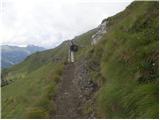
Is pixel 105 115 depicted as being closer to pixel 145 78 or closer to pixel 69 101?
pixel 145 78

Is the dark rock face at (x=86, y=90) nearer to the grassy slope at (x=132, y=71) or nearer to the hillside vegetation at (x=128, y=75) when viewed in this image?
the hillside vegetation at (x=128, y=75)

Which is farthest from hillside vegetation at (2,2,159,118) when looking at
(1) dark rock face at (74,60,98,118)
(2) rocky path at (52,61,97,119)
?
Result: (2) rocky path at (52,61,97,119)

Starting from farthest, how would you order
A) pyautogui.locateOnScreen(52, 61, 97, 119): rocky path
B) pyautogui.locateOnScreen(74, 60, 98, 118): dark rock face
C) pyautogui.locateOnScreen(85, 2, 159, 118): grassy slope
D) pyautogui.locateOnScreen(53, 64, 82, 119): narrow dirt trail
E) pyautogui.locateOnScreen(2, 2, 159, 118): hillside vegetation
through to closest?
pyautogui.locateOnScreen(74, 60, 98, 118): dark rock face → pyautogui.locateOnScreen(53, 64, 82, 119): narrow dirt trail → pyautogui.locateOnScreen(52, 61, 97, 119): rocky path → pyautogui.locateOnScreen(2, 2, 159, 118): hillside vegetation → pyautogui.locateOnScreen(85, 2, 159, 118): grassy slope

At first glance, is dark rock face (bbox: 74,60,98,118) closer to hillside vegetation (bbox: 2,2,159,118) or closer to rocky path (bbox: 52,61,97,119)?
rocky path (bbox: 52,61,97,119)

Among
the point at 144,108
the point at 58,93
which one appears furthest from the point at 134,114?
the point at 58,93

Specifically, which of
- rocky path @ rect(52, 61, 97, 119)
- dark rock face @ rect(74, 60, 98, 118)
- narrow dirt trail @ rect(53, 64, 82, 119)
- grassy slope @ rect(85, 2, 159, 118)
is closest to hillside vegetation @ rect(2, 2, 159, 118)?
grassy slope @ rect(85, 2, 159, 118)

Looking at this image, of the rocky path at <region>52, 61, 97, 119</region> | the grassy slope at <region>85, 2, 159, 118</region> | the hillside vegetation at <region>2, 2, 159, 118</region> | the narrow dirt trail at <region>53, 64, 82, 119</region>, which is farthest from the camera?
the narrow dirt trail at <region>53, 64, 82, 119</region>

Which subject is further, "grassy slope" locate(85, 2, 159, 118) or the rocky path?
the rocky path

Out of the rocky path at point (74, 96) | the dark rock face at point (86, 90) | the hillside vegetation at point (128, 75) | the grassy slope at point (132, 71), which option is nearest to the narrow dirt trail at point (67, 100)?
the rocky path at point (74, 96)
